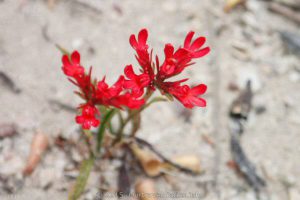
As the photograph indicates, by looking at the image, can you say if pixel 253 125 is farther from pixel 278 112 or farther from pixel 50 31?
pixel 50 31

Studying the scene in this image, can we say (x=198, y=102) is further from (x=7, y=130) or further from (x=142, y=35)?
(x=7, y=130)

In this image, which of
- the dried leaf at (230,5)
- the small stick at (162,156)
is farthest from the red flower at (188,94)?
the dried leaf at (230,5)

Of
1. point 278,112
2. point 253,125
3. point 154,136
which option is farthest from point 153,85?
point 278,112

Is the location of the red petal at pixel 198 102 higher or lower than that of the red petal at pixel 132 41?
lower

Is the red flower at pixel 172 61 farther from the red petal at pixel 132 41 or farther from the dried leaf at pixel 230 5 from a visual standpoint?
the dried leaf at pixel 230 5

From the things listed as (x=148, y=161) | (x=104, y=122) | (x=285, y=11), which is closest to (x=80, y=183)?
(x=104, y=122)
